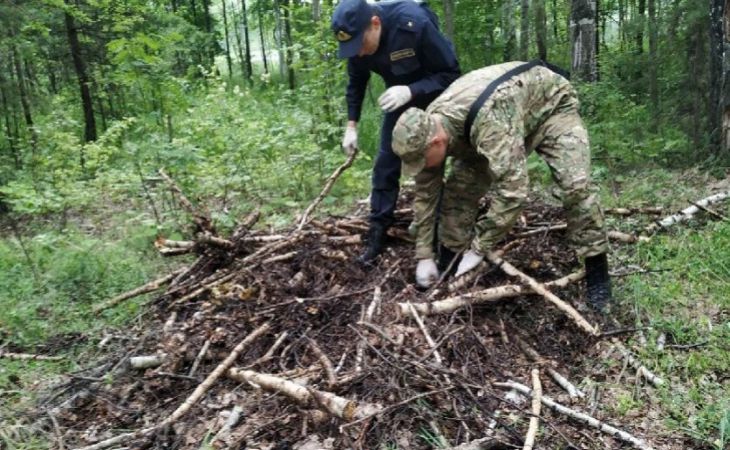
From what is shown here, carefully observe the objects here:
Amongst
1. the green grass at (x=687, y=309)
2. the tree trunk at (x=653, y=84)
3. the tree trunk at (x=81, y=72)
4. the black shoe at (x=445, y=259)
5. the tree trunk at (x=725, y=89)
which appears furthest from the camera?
the tree trunk at (x=81, y=72)

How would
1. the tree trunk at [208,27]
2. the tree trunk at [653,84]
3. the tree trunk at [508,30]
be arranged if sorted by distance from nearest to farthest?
the tree trunk at [653,84]
the tree trunk at [508,30]
the tree trunk at [208,27]

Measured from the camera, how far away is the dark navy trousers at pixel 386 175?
378cm

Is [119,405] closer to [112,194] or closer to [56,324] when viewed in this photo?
[56,324]

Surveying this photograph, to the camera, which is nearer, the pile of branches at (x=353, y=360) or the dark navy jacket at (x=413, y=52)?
the pile of branches at (x=353, y=360)

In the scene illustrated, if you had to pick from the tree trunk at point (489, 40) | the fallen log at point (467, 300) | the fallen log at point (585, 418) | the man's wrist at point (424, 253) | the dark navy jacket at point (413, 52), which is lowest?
the fallen log at point (585, 418)

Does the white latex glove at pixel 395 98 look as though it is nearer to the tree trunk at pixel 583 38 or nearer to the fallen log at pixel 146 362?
the fallen log at pixel 146 362

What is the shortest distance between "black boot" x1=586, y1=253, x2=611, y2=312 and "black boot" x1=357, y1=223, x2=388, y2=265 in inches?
56.1

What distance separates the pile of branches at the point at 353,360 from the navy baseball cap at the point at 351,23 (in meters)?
1.45

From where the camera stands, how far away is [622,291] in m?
3.54

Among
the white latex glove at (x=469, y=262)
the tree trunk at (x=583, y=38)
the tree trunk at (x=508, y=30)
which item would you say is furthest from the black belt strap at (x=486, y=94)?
the tree trunk at (x=508, y=30)

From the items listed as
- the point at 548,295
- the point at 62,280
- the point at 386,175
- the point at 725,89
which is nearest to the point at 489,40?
the point at 725,89

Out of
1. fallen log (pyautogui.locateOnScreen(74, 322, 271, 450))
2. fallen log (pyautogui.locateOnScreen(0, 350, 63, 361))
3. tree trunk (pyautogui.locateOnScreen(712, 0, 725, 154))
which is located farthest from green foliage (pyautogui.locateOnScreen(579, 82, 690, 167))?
fallen log (pyautogui.locateOnScreen(0, 350, 63, 361))

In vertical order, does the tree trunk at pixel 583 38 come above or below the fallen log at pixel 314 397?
above

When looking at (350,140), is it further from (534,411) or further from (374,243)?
(534,411)
